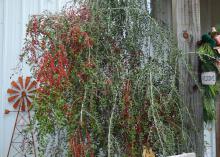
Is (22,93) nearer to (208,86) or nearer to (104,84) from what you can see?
(104,84)

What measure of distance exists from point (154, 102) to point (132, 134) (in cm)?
25

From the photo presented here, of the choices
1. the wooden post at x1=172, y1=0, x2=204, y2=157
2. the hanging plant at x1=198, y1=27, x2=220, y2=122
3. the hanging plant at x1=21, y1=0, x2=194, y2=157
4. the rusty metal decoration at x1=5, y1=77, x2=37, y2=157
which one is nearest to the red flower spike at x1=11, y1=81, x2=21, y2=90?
the rusty metal decoration at x1=5, y1=77, x2=37, y2=157

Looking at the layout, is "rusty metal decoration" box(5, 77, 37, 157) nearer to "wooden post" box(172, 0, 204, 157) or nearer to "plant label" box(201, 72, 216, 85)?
"wooden post" box(172, 0, 204, 157)

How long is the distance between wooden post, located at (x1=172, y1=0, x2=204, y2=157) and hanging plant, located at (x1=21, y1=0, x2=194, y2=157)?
0.10 meters

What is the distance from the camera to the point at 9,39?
12.1ft

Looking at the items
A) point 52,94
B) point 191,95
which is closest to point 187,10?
point 191,95

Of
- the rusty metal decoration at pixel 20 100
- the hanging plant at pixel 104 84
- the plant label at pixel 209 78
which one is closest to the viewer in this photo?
the hanging plant at pixel 104 84

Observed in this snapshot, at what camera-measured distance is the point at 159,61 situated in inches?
111

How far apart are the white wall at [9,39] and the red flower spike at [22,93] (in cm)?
6

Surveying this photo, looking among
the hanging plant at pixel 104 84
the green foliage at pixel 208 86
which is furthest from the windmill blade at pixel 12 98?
the green foliage at pixel 208 86

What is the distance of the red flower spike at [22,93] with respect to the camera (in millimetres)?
3621

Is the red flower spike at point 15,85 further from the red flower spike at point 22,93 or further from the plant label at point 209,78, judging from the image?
the plant label at point 209,78

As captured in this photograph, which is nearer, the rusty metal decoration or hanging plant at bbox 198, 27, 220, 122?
hanging plant at bbox 198, 27, 220, 122

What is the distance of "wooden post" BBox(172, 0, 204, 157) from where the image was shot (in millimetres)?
2783
